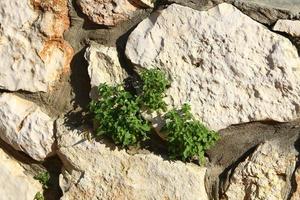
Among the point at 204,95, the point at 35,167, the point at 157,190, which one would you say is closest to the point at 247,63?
the point at 204,95

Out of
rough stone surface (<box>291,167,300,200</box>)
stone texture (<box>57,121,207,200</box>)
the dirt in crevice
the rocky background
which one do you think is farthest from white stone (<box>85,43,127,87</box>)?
rough stone surface (<box>291,167,300,200</box>)

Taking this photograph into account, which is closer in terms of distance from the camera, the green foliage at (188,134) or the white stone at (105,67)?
the green foliage at (188,134)

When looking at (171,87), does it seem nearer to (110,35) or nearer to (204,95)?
(204,95)

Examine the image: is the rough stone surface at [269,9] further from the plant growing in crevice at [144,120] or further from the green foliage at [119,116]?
the green foliage at [119,116]

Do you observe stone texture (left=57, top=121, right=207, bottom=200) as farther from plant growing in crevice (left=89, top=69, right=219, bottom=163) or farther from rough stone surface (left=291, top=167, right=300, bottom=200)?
rough stone surface (left=291, top=167, right=300, bottom=200)

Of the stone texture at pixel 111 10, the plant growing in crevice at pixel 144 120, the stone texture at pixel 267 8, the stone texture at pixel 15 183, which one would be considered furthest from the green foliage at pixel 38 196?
the stone texture at pixel 267 8

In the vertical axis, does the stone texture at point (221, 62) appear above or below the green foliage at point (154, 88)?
above
